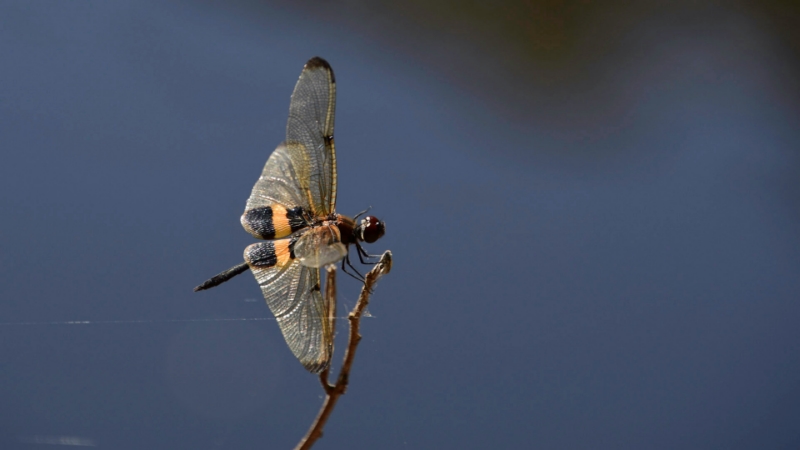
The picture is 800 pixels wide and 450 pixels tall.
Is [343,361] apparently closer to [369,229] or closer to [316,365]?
[316,365]

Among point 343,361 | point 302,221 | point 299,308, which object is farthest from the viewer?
point 302,221

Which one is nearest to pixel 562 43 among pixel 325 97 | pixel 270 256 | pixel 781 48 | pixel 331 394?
pixel 781 48

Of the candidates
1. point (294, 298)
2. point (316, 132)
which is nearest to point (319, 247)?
point (294, 298)

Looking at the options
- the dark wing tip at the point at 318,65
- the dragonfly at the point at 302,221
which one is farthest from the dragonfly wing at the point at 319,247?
the dark wing tip at the point at 318,65

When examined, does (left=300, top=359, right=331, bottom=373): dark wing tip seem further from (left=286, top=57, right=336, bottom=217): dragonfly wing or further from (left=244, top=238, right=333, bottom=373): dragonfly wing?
(left=286, top=57, right=336, bottom=217): dragonfly wing

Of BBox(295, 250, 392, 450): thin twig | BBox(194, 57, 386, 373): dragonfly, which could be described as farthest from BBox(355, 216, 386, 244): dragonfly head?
BBox(295, 250, 392, 450): thin twig

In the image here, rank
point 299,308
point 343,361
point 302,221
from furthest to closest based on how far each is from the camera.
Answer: point 302,221, point 299,308, point 343,361

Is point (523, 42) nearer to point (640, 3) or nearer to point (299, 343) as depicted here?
point (640, 3)
